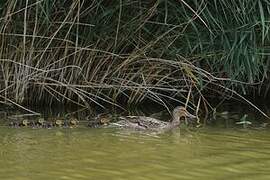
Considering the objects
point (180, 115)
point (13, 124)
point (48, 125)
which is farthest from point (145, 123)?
point (13, 124)

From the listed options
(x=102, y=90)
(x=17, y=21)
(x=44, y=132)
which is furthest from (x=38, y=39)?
(x=44, y=132)

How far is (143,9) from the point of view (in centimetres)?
765

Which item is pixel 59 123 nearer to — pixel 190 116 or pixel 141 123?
pixel 141 123

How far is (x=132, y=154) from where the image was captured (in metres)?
5.83

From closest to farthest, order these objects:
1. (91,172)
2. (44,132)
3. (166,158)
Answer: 1. (91,172)
2. (166,158)
3. (44,132)

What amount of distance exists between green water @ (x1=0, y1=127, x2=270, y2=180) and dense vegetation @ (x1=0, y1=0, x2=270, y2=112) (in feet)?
3.40

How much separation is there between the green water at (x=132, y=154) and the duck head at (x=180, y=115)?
0.30 meters

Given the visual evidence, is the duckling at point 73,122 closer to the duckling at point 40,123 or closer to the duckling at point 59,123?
the duckling at point 59,123

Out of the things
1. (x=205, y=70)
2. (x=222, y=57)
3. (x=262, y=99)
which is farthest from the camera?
(x=262, y=99)

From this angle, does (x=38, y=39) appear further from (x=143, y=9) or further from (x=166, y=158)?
(x=166, y=158)

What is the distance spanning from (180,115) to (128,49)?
3.62ft

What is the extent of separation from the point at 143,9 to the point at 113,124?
1.31m

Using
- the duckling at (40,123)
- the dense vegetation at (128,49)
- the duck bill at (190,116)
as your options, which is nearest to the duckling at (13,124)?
the duckling at (40,123)

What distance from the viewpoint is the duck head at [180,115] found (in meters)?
7.47
